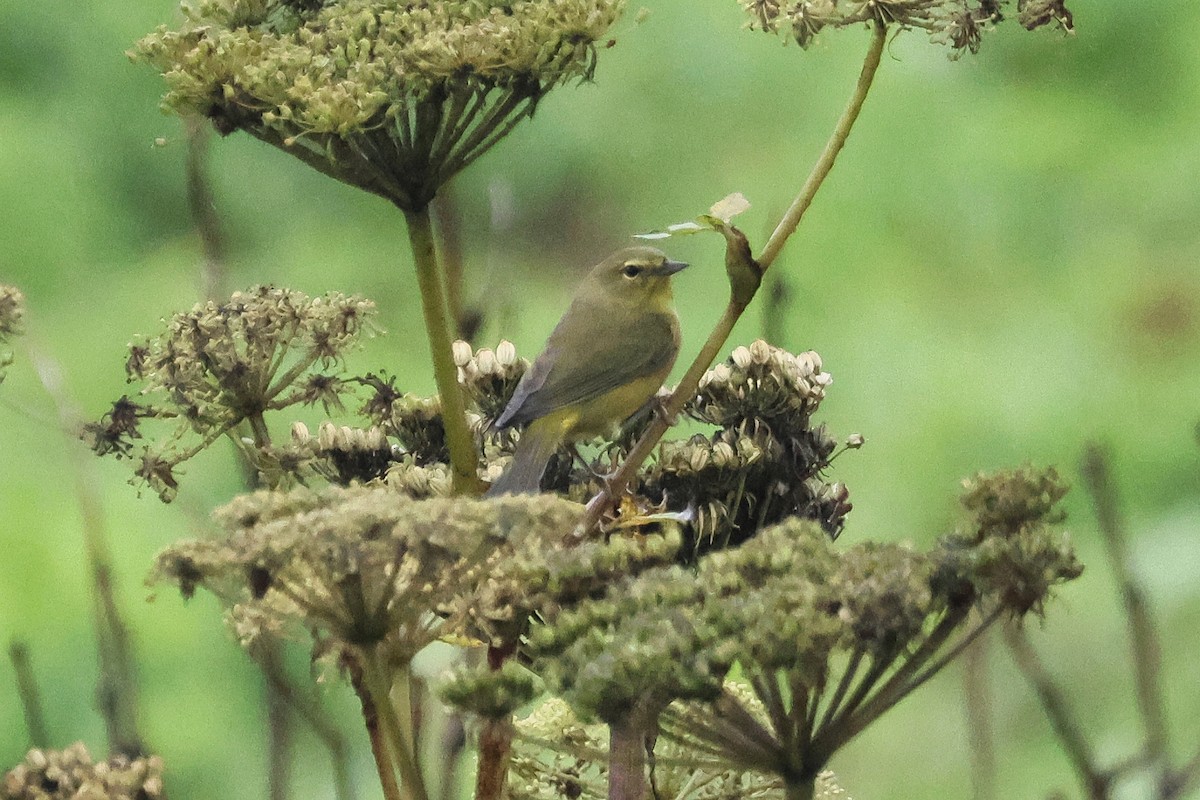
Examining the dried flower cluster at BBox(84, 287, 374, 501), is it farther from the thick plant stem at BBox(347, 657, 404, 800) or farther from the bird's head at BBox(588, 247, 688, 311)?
the bird's head at BBox(588, 247, 688, 311)

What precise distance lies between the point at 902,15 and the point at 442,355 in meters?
0.40

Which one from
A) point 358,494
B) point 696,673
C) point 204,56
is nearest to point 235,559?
point 358,494

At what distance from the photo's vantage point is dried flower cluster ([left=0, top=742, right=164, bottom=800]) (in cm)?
92

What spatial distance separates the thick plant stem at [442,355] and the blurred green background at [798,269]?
73 centimetres

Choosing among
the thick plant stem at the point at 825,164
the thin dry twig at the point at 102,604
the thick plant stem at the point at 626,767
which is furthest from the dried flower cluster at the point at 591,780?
the thin dry twig at the point at 102,604

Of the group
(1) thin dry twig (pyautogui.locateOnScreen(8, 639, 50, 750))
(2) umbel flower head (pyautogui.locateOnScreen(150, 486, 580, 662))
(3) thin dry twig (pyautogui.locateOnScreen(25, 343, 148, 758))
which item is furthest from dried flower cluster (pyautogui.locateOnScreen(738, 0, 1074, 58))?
(1) thin dry twig (pyautogui.locateOnScreen(8, 639, 50, 750))

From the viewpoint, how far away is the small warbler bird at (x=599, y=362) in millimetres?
1227

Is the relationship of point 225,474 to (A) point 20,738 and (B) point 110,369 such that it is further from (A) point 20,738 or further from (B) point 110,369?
(A) point 20,738

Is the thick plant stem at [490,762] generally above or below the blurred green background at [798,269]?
below

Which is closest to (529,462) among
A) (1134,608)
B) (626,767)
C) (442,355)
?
(442,355)

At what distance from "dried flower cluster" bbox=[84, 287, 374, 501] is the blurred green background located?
62cm

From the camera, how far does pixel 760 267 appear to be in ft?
3.04

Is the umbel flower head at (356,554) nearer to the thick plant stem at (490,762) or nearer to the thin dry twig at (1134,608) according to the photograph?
the thick plant stem at (490,762)

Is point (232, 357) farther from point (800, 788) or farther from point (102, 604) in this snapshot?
point (102, 604)
